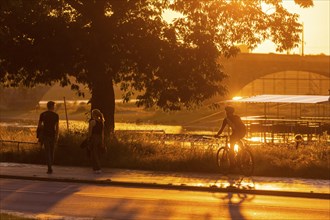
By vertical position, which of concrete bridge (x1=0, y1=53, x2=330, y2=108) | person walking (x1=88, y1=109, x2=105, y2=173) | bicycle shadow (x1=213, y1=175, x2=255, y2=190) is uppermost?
concrete bridge (x1=0, y1=53, x2=330, y2=108)

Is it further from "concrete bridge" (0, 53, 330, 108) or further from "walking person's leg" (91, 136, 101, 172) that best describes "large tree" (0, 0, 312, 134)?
"concrete bridge" (0, 53, 330, 108)

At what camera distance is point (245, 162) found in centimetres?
2039

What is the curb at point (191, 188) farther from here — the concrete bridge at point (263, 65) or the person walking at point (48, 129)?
the concrete bridge at point (263, 65)

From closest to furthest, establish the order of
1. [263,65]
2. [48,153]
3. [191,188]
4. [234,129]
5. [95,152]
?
[191,188], [234,129], [48,153], [95,152], [263,65]

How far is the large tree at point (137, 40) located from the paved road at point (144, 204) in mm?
9492

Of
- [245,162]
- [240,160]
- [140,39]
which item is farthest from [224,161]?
[140,39]

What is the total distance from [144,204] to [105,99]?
13.5m

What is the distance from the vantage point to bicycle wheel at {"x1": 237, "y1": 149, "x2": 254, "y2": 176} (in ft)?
66.4

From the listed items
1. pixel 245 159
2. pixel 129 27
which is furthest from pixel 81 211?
pixel 129 27

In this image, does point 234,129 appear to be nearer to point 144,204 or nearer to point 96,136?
point 96,136

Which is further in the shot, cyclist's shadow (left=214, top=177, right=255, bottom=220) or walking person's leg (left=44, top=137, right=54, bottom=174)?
walking person's leg (left=44, top=137, right=54, bottom=174)

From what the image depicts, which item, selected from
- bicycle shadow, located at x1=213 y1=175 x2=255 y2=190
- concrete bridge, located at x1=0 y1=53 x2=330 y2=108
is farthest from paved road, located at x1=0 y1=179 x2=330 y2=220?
concrete bridge, located at x1=0 y1=53 x2=330 y2=108

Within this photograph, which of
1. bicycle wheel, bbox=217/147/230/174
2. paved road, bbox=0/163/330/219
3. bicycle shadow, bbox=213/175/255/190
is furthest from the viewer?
bicycle wheel, bbox=217/147/230/174

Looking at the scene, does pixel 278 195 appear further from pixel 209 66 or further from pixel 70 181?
pixel 209 66
